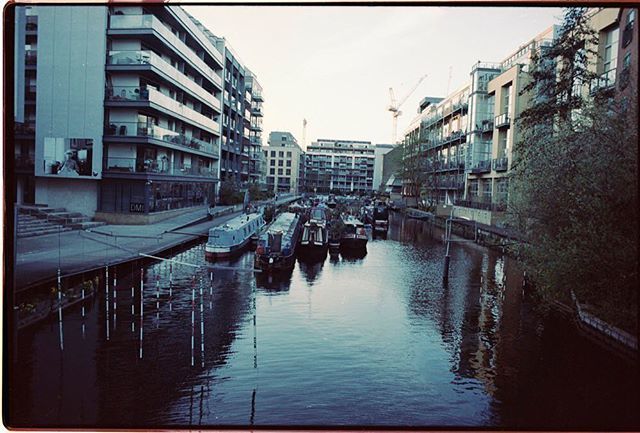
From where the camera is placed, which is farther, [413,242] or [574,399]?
[413,242]

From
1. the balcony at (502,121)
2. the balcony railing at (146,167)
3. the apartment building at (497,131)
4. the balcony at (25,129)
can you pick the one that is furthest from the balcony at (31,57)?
the balcony at (502,121)

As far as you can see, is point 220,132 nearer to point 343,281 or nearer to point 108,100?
point 343,281

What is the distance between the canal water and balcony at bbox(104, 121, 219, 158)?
2059mm

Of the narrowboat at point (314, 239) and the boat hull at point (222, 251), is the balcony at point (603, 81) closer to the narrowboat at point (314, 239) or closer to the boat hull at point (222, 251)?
the boat hull at point (222, 251)

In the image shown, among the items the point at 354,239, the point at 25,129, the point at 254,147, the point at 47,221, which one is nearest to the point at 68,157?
the point at 47,221

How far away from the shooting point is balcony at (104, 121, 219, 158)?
632cm

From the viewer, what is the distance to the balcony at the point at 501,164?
15944 millimetres

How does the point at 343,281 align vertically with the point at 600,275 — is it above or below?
below

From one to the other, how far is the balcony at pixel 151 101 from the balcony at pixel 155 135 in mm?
271

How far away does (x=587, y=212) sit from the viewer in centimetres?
567

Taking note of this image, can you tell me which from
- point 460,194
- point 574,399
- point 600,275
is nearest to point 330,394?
point 574,399

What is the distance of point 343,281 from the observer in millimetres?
11680

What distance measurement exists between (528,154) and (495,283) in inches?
127

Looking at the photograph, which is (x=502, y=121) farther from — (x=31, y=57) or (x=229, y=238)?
(x=31, y=57)
